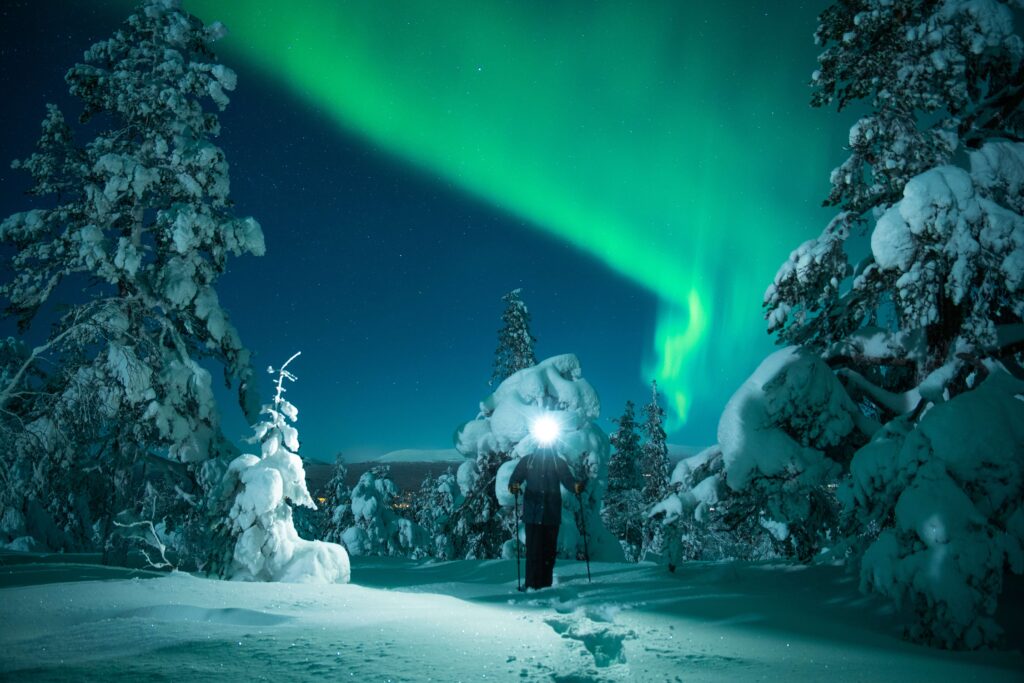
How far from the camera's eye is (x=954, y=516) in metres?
4.59

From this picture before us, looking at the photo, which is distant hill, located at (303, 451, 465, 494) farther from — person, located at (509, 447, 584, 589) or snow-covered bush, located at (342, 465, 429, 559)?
person, located at (509, 447, 584, 589)

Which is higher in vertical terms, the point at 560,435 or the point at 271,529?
the point at 560,435

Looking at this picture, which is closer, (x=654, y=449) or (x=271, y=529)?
(x=271, y=529)

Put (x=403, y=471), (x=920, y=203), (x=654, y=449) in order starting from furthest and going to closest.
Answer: (x=403, y=471) → (x=654, y=449) → (x=920, y=203)

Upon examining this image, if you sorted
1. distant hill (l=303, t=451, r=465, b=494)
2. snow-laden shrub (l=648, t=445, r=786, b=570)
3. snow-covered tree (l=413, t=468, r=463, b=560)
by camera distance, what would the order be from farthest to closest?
distant hill (l=303, t=451, r=465, b=494) → snow-covered tree (l=413, t=468, r=463, b=560) → snow-laden shrub (l=648, t=445, r=786, b=570)

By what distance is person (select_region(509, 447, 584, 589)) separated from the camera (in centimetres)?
732

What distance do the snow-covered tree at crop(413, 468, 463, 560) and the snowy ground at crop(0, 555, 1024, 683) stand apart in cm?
1163

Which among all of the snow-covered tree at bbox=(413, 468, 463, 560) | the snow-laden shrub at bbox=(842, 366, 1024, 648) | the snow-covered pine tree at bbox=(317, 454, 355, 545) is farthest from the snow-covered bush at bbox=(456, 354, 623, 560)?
the snow-covered pine tree at bbox=(317, 454, 355, 545)

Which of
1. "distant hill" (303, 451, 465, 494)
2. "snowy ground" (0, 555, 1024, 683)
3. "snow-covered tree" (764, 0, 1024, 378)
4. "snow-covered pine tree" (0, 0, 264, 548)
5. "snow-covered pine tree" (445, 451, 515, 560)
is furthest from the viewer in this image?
"distant hill" (303, 451, 465, 494)

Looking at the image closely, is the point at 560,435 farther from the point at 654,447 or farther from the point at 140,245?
the point at 654,447

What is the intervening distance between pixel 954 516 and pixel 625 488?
106ft

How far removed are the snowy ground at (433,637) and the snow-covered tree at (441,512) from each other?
458 inches

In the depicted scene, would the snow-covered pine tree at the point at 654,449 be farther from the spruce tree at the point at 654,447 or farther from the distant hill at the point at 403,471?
the distant hill at the point at 403,471

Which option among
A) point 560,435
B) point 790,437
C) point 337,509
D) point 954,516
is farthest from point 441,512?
point 954,516
